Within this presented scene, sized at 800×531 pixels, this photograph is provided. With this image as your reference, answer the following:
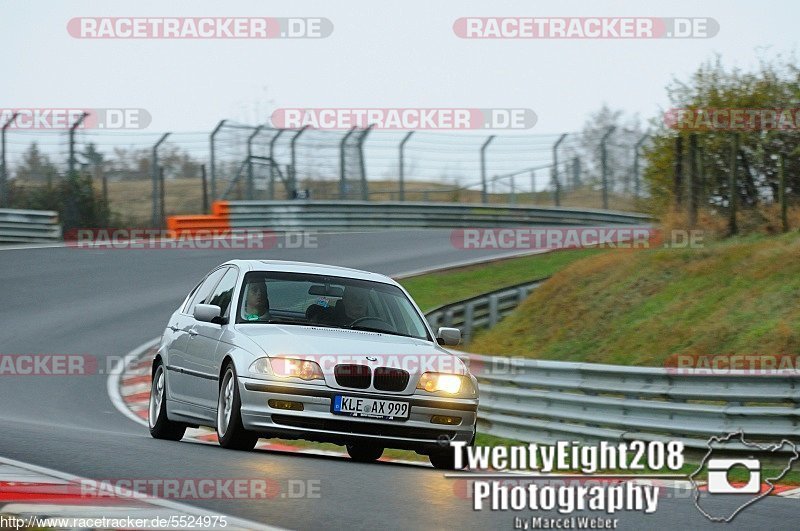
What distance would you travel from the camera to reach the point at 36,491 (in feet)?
22.7

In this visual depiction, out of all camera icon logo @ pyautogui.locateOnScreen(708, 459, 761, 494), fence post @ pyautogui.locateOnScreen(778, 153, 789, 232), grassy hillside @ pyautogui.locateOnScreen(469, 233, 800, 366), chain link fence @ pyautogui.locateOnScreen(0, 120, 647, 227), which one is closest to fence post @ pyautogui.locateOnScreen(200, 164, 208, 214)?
chain link fence @ pyautogui.locateOnScreen(0, 120, 647, 227)

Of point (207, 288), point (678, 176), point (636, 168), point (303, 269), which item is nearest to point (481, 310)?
point (678, 176)

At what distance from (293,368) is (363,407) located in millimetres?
545

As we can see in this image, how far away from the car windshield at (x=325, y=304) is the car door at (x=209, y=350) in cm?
22

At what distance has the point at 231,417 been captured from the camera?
30.9 feet

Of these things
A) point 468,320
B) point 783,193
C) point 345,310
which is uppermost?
point 783,193

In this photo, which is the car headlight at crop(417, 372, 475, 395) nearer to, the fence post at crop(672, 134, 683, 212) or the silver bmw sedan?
the silver bmw sedan

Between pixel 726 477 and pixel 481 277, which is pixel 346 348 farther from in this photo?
pixel 481 277

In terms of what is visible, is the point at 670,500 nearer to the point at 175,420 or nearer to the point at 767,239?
the point at 175,420

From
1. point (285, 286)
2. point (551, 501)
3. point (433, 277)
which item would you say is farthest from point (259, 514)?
point (433, 277)

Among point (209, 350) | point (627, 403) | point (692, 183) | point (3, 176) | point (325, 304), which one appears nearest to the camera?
point (209, 350)

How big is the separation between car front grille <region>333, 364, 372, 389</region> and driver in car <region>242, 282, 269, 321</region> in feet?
3.47

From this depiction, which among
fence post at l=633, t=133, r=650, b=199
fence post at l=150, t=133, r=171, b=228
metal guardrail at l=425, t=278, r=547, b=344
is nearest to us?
metal guardrail at l=425, t=278, r=547, b=344

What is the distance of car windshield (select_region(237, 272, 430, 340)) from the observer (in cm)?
1014
